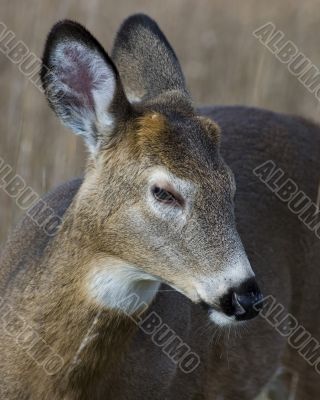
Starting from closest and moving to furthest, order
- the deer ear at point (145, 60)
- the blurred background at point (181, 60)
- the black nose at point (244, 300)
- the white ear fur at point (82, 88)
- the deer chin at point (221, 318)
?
the black nose at point (244, 300) → the deer chin at point (221, 318) → the white ear fur at point (82, 88) → the deer ear at point (145, 60) → the blurred background at point (181, 60)

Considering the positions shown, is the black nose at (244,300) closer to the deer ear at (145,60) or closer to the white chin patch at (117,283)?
the white chin patch at (117,283)

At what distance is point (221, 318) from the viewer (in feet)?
16.1

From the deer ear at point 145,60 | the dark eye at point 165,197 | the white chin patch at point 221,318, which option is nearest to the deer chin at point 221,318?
the white chin patch at point 221,318

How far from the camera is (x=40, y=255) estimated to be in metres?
5.64

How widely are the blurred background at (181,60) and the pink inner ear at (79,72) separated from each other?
7.49 feet

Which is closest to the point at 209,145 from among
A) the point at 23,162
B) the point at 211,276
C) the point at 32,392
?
the point at 211,276

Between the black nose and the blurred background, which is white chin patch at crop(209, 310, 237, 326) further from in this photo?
the blurred background

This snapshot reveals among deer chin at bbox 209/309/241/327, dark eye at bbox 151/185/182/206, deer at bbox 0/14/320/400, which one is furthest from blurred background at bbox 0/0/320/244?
deer chin at bbox 209/309/241/327

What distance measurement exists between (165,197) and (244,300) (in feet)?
1.93

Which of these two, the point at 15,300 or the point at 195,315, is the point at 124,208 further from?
the point at 195,315

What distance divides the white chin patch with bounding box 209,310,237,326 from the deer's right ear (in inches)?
39.9

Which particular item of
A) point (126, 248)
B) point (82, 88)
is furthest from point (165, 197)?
point (82, 88)

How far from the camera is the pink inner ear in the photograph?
529cm

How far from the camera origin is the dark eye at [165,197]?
498cm
